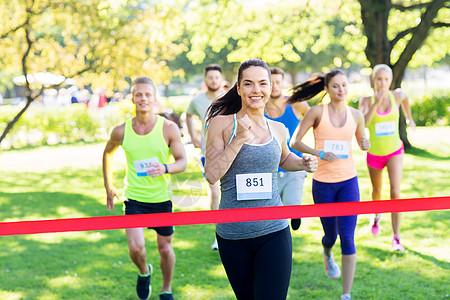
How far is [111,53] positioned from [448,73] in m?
77.8

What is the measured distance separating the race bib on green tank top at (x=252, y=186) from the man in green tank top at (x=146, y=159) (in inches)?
59.0

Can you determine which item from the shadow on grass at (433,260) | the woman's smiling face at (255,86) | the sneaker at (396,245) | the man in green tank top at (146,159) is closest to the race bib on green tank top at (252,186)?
the woman's smiling face at (255,86)

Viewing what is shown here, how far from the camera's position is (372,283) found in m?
5.24

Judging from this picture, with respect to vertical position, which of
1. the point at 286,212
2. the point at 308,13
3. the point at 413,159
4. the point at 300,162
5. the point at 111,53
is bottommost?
the point at 413,159

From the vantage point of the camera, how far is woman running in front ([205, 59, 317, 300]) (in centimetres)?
303

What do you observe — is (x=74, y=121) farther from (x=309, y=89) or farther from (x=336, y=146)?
(x=336, y=146)

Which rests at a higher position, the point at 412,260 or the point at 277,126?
the point at 277,126

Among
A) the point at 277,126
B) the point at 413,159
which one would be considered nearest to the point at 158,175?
the point at 277,126

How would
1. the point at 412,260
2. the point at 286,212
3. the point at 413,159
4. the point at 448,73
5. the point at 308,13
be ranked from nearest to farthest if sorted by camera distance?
the point at 286,212
the point at 412,260
the point at 413,159
the point at 308,13
the point at 448,73

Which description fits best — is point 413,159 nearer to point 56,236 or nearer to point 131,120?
point 56,236

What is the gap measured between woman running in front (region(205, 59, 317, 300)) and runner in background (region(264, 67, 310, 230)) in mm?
2284

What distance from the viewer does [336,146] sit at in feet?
15.8

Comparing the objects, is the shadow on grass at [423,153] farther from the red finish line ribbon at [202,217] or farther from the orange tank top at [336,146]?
the red finish line ribbon at [202,217]

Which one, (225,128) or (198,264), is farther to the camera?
(198,264)
